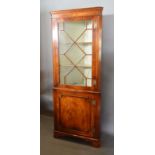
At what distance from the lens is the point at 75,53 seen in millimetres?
2701

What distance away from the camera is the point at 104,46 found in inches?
117

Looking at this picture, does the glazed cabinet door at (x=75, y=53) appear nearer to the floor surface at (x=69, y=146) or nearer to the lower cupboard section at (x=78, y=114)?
the lower cupboard section at (x=78, y=114)

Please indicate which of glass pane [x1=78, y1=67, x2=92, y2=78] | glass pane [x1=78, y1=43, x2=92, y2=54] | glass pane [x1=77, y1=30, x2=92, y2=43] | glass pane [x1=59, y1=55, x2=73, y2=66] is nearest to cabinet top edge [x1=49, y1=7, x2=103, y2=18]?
glass pane [x1=77, y1=30, x2=92, y2=43]

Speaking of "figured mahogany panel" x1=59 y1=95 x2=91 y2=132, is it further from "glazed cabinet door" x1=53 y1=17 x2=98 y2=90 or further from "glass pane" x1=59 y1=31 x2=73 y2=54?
"glass pane" x1=59 y1=31 x2=73 y2=54

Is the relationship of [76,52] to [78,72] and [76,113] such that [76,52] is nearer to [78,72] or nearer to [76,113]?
[78,72]

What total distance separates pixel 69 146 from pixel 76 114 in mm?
456

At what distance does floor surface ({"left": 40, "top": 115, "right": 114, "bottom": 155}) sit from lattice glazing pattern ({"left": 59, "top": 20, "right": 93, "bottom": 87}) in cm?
86

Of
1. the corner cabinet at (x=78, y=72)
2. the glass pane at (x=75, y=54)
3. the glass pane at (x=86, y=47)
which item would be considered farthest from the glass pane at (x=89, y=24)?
the glass pane at (x=75, y=54)

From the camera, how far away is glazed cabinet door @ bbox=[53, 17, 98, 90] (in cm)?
253

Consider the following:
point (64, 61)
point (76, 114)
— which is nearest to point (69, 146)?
point (76, 114)
